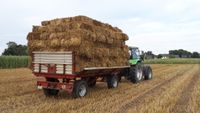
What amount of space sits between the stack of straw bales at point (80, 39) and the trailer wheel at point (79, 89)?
0.72 meters

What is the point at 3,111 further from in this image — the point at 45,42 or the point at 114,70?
the point at 114,70

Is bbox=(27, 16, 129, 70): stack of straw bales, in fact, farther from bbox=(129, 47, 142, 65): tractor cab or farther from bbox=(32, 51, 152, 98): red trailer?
bbox=(129, 47, 142, 65): tractor cab

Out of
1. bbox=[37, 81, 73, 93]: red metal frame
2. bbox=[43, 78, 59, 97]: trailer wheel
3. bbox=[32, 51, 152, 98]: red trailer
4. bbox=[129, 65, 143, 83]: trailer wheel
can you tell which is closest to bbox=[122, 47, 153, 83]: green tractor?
bbox=[129, 65, 143, 83]: trailer wheel

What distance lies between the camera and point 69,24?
12.8 m

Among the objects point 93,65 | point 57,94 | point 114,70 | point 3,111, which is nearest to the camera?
point 3,111

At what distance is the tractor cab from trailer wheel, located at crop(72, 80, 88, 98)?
661 centimetres

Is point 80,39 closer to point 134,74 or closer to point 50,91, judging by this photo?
point 50,91

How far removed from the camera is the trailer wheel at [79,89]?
12.8 meters

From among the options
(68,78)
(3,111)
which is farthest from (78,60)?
→ (3,111)

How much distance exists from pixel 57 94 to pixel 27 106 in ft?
11.6

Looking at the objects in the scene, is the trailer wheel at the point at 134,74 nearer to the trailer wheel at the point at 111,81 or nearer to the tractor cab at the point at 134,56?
the tractor cab at the point at 134,56

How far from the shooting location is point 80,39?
1232cm

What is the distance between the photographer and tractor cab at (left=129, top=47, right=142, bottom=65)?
64.6 feet

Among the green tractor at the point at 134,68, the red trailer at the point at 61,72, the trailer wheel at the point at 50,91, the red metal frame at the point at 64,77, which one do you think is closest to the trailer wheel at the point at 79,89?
the red trailer at the point at 61,72
